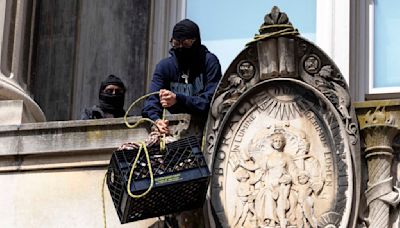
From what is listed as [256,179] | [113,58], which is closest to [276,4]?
[113,58]

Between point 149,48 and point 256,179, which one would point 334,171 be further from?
point 149,48

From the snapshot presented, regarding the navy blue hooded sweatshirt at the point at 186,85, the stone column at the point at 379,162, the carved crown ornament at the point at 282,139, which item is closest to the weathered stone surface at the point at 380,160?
the stone column at the point at 379,162

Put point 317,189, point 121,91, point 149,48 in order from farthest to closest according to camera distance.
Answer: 1. point 149,48
2. point 121,91
3. point 317,189

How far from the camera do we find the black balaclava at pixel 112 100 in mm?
17094

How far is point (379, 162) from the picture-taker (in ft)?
50.6

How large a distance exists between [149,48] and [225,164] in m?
2.88

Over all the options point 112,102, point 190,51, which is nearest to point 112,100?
point 112,102

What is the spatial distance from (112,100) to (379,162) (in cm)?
296

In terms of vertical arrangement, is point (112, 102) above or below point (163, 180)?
above

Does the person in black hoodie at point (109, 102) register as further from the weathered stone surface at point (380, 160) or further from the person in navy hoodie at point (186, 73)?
the weathered stone surface at point (380, 160)

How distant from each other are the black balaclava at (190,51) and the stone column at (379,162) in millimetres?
1696

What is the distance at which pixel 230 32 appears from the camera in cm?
1806

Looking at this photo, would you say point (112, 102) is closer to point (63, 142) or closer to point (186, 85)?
point (63, 142)

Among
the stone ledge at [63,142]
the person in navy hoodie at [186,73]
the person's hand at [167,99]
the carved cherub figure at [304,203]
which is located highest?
the person in navy hoodie at [186,73]
